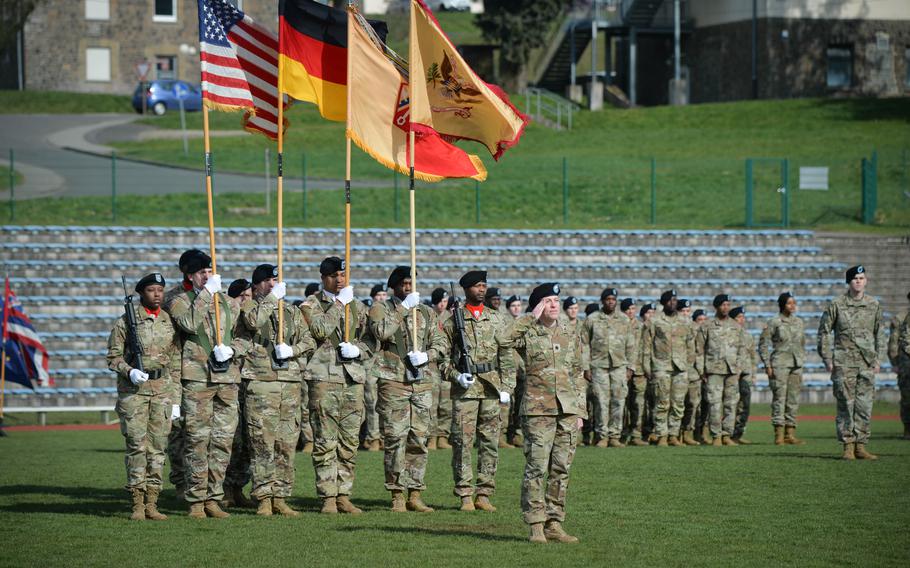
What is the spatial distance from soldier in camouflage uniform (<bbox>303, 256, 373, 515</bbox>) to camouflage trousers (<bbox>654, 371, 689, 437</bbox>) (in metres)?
8.17

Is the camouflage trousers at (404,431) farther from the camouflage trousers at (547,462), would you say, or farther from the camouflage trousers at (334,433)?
the camouflage trousers at (547,462)

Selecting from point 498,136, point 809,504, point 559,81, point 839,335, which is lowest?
point 809,504

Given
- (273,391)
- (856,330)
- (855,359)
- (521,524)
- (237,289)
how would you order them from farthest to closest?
(856,330), (855,359), (237,289), (273,391), (521,524)

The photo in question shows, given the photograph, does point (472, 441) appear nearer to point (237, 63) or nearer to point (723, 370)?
point (237, 63)

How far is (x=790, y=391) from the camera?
778 inches

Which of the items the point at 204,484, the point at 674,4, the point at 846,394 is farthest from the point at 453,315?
the point at 674,4

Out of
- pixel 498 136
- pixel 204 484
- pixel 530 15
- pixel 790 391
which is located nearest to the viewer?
pixel 204 484

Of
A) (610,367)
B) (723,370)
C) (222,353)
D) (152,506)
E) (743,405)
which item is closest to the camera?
(222,353)

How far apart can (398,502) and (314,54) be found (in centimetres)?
463

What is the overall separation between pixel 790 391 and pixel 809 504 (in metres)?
6.99

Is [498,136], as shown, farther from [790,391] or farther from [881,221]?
[881,221]

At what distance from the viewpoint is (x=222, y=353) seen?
12.0 meters

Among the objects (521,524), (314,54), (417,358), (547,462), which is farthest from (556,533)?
(314,54)

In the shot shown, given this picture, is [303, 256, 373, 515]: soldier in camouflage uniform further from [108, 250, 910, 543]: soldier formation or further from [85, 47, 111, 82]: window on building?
[85, 47, 111, 82]: window on building
